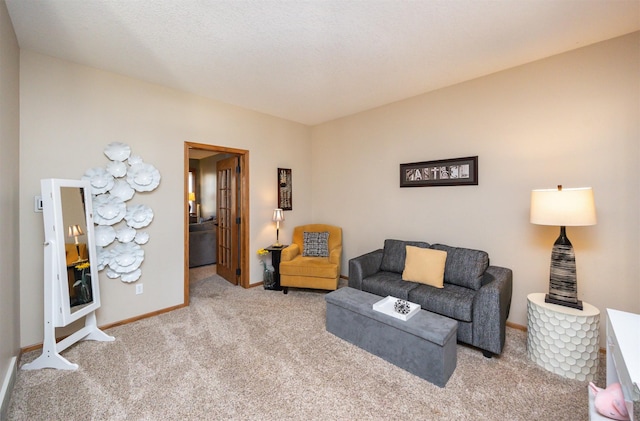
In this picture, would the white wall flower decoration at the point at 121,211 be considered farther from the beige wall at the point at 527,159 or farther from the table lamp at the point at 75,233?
the beige wall at the point at 527,159

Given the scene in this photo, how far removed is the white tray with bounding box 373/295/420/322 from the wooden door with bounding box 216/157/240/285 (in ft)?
8.15

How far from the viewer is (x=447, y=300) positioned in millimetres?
2414

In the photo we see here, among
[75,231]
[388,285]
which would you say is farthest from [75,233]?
[388,285]

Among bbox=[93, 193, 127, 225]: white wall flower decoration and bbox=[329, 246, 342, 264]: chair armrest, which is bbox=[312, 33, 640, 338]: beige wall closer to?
bbox=[329, 246, 342, 264]: chair armrest

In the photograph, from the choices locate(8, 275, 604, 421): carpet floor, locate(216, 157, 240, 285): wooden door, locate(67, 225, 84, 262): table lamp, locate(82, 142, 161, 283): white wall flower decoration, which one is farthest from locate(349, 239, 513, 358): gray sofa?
locate(67, 225, 84, 262): table lamp

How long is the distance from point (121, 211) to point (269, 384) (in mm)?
2283

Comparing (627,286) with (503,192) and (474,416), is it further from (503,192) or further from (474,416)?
(474,416)

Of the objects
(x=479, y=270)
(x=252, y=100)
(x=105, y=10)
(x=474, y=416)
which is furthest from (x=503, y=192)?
(x=105, y=10)

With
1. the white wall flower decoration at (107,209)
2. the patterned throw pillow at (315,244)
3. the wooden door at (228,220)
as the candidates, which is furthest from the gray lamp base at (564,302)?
the white wall flower decoration at (107,209)

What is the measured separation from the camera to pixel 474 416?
1632mm

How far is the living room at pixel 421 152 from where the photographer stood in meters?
2.19

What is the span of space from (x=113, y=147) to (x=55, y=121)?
1.51 ft

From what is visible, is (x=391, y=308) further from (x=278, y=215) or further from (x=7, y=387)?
(x=7, y=387)

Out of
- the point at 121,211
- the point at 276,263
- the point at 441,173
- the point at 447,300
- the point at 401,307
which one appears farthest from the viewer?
the point at 276,263
